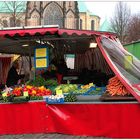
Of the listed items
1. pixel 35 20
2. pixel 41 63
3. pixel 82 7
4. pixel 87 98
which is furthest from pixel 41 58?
pixel 82 7

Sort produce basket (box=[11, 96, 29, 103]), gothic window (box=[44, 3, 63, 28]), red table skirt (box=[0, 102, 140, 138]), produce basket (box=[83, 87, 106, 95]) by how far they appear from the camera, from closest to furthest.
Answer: red table skirt (box=[0, 102, 140, 138]), produce basket (box=[11, 96, 29, 103]), produce basket (box=[83, 87, 106, 95]), gothic window (box=[44, 3, 63, 28])

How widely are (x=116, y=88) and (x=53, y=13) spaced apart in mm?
69788

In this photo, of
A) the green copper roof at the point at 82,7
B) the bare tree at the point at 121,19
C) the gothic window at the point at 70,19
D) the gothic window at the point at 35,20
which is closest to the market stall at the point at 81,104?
the bare tree at the point at 121,19

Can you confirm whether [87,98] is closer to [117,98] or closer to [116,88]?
[116,88]

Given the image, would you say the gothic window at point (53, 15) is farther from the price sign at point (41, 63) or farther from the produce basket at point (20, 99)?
the produce basket at point (20, 99)

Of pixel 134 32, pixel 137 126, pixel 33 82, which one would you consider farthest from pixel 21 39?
pixel 134 32

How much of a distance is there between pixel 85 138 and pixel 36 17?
69337mm

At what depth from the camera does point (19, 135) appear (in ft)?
25.6


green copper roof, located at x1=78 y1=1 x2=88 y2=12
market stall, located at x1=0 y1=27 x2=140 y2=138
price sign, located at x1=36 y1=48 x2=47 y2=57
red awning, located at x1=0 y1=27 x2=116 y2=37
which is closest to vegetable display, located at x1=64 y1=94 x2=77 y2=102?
market stall, located at x1=0 y1=27 x2=140 y2=138

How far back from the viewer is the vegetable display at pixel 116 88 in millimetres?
7508

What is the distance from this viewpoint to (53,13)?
7619cm

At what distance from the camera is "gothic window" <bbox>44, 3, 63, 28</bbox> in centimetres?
7588

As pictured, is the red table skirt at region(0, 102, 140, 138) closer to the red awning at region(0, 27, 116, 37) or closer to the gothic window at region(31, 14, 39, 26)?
the red awning at region(0, 27, 116, 37)

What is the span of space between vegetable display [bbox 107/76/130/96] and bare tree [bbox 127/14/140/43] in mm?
43199
